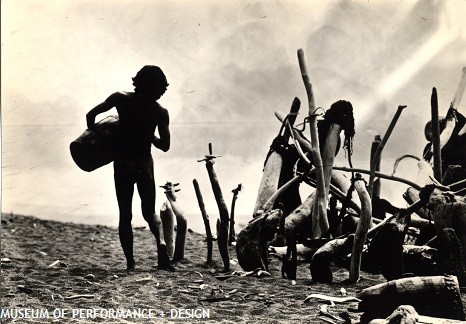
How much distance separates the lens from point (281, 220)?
386 centimetres

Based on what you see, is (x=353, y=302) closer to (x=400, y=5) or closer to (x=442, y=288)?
(x=442, y=288)

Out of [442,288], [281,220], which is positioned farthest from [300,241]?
[442,288]

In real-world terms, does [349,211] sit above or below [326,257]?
above

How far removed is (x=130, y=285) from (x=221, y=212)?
0.82 metres

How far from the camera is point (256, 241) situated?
11.8 ft

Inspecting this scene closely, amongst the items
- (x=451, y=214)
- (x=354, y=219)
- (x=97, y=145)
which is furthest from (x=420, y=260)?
(x=97, y=145)

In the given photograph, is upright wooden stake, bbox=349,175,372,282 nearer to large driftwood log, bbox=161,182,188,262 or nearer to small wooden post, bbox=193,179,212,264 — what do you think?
small wooden post, bbox=193,179,212,264

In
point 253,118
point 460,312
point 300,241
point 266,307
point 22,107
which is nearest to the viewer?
point 460,312

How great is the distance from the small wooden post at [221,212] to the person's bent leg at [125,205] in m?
0.55

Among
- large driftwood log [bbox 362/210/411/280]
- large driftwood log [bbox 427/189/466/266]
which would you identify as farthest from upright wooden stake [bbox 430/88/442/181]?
large driftwood log [bbox 362/210/411/280]

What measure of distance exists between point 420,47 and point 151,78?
6.01 ft

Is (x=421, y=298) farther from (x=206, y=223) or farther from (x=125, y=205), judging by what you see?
(x=125, y=205)

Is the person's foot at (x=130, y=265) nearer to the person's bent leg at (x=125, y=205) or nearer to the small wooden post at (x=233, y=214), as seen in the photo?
the person's bent leg at (x=125, y=205)

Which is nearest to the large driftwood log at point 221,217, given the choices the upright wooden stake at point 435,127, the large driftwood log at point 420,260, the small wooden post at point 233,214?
the small wooden post at point 233,214
